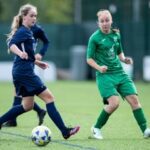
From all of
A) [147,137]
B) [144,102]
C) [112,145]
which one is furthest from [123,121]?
[144,102]

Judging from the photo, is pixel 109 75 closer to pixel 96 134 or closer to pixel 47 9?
pixel 96 134

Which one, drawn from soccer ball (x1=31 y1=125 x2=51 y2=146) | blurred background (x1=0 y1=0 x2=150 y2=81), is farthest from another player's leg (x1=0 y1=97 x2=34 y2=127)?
blurred background (x1=0 y1=0 x2=150 y2=81)

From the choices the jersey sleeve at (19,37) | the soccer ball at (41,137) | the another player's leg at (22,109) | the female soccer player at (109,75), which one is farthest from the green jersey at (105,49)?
the soccer ball at (41,137)

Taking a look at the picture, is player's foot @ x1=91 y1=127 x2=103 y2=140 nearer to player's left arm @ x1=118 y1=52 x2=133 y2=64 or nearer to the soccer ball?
player's left arm @ x1=118 y1=52 x2=133 y2=64

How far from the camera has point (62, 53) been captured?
35.9m

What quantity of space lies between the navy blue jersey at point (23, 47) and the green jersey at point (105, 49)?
36.8 inches

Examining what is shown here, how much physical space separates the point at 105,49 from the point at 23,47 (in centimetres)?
128

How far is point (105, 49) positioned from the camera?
1198cm

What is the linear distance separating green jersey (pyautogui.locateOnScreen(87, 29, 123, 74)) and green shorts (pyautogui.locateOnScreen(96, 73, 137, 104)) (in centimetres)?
9

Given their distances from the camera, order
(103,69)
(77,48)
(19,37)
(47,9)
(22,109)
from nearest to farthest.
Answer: (19,37) → (103,69) → (22,109) → (77,48) → (47,9)

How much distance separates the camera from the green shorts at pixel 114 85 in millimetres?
11867

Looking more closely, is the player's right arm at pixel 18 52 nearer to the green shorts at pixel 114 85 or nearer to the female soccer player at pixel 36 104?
the green shorts at pixel 114 85

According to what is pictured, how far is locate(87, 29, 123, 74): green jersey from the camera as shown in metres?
11.9

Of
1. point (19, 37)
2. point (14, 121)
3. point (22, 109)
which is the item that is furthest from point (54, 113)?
point (14, 121)
